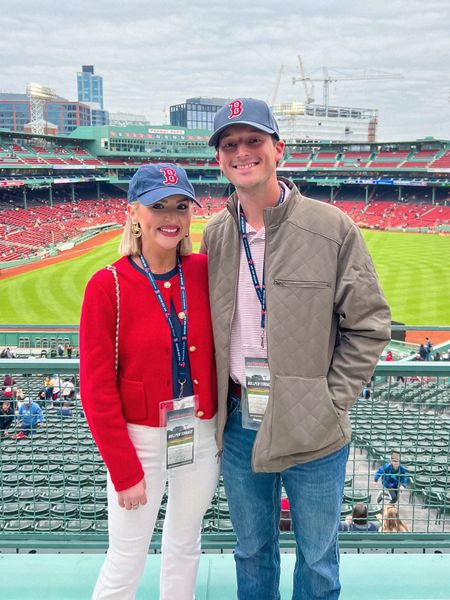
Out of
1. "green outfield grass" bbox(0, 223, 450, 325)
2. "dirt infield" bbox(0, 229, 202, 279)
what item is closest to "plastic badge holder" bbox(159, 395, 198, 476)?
"green outfield grass" bbox(0, 223, 450, 325)

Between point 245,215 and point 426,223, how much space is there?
157ft

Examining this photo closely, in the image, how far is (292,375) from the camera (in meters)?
2.21

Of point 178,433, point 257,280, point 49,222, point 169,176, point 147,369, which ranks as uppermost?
point 169,176

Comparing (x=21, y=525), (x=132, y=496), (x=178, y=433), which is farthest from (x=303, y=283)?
(x=21, y=525)

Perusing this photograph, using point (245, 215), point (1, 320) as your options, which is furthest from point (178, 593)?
point (1, 320)

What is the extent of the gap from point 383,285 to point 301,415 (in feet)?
76.2

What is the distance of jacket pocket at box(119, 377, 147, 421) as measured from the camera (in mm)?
2238

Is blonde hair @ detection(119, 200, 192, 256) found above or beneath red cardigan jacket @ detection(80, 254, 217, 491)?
above

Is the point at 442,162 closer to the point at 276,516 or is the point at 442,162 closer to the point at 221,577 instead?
the point at 221,577

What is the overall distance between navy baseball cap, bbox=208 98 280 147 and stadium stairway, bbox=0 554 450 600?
2.32 meters

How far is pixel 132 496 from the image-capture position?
2.20 metres

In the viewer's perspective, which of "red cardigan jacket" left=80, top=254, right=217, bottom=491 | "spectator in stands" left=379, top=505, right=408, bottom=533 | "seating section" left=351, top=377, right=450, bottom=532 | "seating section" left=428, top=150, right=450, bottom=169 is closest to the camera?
"red cardigan jacket" left=80, top=254, right=217, bottom=491

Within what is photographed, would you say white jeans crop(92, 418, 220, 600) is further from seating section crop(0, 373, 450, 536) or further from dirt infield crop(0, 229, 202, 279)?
dirt infield crop(0, 229, 202, 279)

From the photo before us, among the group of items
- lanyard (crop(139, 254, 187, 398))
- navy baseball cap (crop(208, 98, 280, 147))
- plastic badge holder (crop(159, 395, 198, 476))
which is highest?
navy baseball cap (crop(208, 98, 280, 147))
